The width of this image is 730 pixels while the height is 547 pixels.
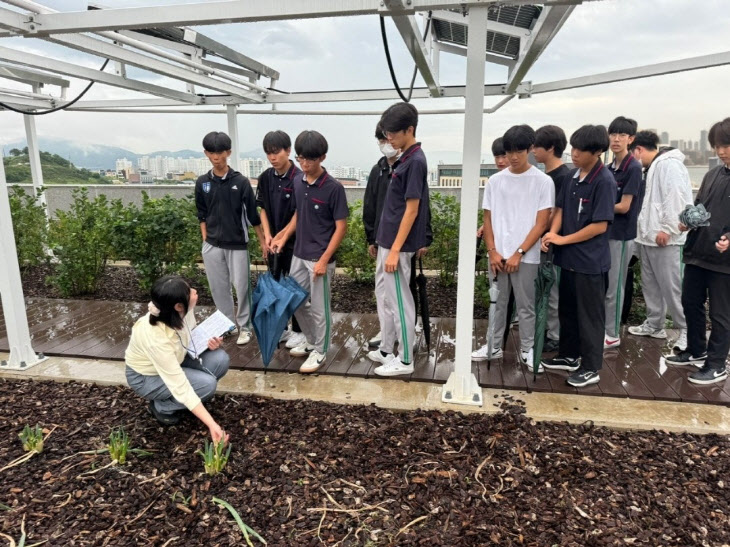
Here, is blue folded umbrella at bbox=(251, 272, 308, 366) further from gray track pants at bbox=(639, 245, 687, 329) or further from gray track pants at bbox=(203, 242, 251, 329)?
gray track pants at bbox=(639, 245, 687, 329)

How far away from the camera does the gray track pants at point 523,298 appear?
3.32m

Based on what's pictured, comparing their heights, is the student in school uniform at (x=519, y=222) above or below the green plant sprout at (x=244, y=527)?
above

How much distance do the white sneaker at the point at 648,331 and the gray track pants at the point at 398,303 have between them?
87.9 inches

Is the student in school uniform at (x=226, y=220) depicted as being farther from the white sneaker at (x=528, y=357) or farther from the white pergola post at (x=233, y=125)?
the white sneaker at (x=528, y=357)

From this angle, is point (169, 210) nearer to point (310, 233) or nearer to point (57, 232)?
point (57, 232)

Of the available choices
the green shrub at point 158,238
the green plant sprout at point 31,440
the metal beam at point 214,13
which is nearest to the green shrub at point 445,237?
the green shrub at point 158,238

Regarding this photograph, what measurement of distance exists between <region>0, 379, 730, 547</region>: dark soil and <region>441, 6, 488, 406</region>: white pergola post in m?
0.23

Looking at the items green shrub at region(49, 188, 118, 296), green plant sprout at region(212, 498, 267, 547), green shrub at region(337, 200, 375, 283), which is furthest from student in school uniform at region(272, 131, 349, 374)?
green shrub at region(49, 188, 118, 296)

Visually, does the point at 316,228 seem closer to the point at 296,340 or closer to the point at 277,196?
the point at 277,196

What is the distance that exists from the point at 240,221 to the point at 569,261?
8.14 ft

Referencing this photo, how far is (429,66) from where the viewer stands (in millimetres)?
3664

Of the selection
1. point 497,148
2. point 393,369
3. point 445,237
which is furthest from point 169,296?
point 445,237

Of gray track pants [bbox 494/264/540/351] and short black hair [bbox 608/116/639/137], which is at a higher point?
short black hair [bbox 608/116/639/137]

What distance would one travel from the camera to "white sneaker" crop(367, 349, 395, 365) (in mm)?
3410
